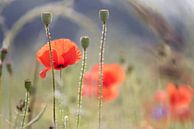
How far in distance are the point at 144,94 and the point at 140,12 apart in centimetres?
126

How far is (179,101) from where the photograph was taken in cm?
203

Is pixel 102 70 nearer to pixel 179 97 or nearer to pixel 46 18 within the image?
pixel 46 18

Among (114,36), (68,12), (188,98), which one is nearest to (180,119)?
(188,98)

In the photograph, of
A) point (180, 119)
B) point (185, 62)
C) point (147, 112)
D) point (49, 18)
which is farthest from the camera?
point (147, 112)

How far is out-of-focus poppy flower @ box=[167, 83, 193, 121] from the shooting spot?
6.18 ft

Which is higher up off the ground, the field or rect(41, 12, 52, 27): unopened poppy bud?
rect(41, 12, 52, 27): unopened poppy bud

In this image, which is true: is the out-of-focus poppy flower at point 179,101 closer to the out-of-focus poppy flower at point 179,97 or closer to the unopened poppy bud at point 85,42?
the out-of-focus poppy flower at point 179,97

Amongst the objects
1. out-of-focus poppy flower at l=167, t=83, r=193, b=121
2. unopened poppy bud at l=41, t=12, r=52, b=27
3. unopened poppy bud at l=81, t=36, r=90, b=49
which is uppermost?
unopened poppy bud at l=41, t=12, r=52, b=27

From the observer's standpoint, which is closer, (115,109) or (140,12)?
(140,12)

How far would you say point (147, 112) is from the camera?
6.86 ft

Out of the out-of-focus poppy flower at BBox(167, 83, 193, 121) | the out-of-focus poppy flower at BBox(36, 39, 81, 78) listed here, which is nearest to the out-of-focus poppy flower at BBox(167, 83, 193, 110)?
the out-of-focus poppy flower at BBox(167, 83, 193, 121)

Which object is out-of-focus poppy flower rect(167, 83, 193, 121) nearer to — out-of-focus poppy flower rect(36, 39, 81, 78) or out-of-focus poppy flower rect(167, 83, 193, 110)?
out-of-focus poppy flower rect(167, 83, 193, 110)

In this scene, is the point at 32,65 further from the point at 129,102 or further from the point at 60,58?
the point at 129,102

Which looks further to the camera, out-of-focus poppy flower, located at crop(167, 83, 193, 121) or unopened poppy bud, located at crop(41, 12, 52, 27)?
out-of-focus poppy flower, located at crop(167, 83, 193, 121)
